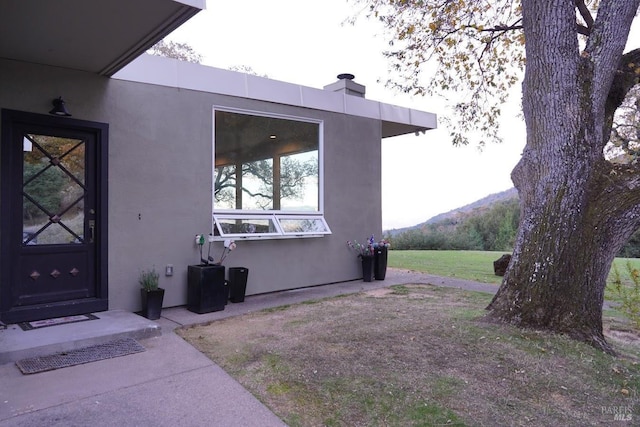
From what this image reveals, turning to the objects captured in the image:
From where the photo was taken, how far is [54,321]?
4.45 m

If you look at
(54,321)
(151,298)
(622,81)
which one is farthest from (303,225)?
(622,81)

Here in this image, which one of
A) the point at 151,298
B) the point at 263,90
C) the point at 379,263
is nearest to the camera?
the point at 151,298

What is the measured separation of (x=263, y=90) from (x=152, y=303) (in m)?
3.49

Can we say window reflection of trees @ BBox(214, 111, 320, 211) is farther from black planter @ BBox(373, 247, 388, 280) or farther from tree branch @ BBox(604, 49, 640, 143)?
tree branch @ BBox(604, 49, 640, 143)

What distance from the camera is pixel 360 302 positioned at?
5.73 meters

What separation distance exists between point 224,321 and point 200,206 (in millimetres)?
1743

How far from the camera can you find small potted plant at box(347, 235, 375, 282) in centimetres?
764

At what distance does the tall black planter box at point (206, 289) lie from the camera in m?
5.29

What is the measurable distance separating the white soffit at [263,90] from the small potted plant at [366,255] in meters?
2.41

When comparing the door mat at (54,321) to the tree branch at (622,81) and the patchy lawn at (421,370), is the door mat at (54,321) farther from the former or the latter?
the tree branch at (622,81)

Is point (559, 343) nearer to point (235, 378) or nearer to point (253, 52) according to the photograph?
point (235, 378)

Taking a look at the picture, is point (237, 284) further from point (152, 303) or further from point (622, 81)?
point (622, 81)

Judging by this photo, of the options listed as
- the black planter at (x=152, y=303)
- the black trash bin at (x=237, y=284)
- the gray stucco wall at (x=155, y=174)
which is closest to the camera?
the gray stucco wall at (x=155, y=174)

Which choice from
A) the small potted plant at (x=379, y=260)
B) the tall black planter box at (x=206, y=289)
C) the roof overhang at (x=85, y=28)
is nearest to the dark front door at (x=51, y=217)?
the roof overhang at (x=85, y=28)
